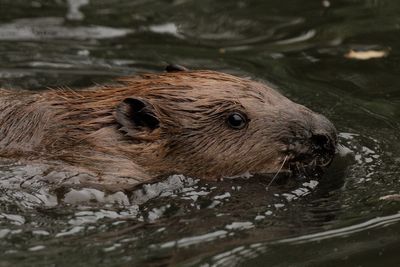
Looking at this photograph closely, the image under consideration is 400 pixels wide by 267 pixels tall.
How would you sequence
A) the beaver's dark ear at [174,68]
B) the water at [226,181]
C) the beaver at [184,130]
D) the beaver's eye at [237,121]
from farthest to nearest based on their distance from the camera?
1. the beaver's dark ear at [174,68]
2. the beaver's eye at [237,121]
3. the beaver at [184,130]
4. the water at [226,181]

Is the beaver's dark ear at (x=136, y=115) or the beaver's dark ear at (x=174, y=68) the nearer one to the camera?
the beaver's dark ear at (x=136, y=115)

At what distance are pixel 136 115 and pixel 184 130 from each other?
338mm

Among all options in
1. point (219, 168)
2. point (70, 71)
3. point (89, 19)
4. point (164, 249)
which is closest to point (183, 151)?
point (219, 168)

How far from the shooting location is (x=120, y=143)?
22.0ft

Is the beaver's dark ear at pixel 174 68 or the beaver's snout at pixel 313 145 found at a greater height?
the beaver's dark ear at pixel 174 68

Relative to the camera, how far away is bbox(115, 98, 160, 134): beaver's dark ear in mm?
6703

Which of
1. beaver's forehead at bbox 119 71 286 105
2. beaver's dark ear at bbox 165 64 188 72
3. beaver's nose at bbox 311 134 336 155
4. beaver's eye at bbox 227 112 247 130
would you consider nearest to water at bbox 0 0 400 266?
beaver's nose at bbox 311 134 336 155

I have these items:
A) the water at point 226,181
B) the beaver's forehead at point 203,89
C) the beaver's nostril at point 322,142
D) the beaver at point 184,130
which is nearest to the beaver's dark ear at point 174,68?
the beaver's forehead at point 203,89

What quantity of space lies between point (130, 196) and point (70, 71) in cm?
302

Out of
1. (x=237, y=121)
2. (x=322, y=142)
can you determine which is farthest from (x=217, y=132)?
(x=322, y=142)

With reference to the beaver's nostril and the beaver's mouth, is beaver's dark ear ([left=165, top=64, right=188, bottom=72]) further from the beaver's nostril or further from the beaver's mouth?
the beaver's nostril

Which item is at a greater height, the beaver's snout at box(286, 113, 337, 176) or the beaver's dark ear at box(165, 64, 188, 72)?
the beaver's dark ear at box(165, 64, 188, 72)

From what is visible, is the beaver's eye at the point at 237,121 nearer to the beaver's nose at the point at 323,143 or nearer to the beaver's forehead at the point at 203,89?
the beaver's forehead at the point at 203,89

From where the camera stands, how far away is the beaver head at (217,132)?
265 inches
